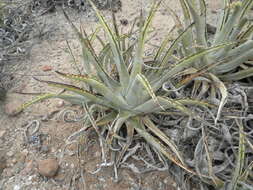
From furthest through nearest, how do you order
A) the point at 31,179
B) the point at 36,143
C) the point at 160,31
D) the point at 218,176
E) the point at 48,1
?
the point at 48,1 → the point at 160,31 → the point at 36,143 → the point at 31,179 → the point at 218,176

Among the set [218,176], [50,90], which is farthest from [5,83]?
[218,176]

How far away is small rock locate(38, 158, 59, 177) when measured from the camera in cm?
148

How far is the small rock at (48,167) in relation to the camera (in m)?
1.48

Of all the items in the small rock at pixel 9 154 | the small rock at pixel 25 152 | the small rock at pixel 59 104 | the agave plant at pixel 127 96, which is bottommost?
the small rock at pixel 9 154

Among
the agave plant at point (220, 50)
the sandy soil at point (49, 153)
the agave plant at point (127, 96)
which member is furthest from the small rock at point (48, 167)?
the agave plant at point (220, 50)

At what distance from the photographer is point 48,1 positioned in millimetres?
2852

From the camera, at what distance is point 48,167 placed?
1.50 meters

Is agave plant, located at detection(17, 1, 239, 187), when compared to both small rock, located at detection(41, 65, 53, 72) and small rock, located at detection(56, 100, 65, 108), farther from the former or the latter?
small rock, located at detection(41, 65, 53, 72)

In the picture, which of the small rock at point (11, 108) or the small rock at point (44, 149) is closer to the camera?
the small rock at point (44, 149)

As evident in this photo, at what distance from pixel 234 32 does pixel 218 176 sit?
78cm

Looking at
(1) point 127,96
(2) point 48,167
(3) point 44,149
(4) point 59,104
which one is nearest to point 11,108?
(4) point 59,104

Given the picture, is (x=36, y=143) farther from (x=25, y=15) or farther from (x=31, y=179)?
(x=25, y=15)

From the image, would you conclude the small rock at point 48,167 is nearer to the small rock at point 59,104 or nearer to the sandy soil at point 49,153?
the sandy soil at point 49,153

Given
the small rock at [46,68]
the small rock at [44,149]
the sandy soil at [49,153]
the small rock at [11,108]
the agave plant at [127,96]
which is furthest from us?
the small rock at [46,68]
